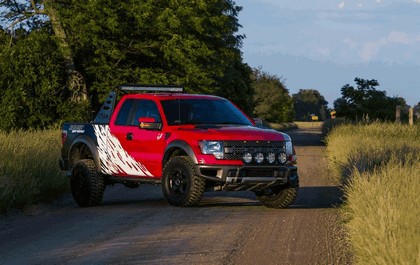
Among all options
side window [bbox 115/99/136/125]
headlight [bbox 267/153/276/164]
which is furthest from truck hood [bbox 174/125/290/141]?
side window [bbox 115/99/136/125]

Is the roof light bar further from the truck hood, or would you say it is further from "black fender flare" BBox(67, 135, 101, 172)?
the truck hood

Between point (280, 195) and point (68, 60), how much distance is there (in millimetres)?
24616

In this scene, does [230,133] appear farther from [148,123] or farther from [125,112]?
[125,112]

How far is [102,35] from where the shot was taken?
36.6 meters

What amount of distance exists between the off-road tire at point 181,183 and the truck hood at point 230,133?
436mm

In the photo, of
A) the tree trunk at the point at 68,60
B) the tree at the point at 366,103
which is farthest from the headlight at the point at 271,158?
the tree at the point at 366,103

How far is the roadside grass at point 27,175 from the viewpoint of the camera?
13.7 meters

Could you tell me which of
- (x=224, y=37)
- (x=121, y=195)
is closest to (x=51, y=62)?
(x=224, y=37)

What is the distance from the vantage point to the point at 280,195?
45.7 feet

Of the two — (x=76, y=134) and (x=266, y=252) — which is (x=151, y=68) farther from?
(x=266, y=252)

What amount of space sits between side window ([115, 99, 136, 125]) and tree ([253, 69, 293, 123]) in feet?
277

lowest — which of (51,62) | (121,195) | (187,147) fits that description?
(121,195)

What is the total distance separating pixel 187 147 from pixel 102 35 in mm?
24048

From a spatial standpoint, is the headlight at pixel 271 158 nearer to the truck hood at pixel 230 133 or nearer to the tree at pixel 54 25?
the truck hood at pixel 230 133
